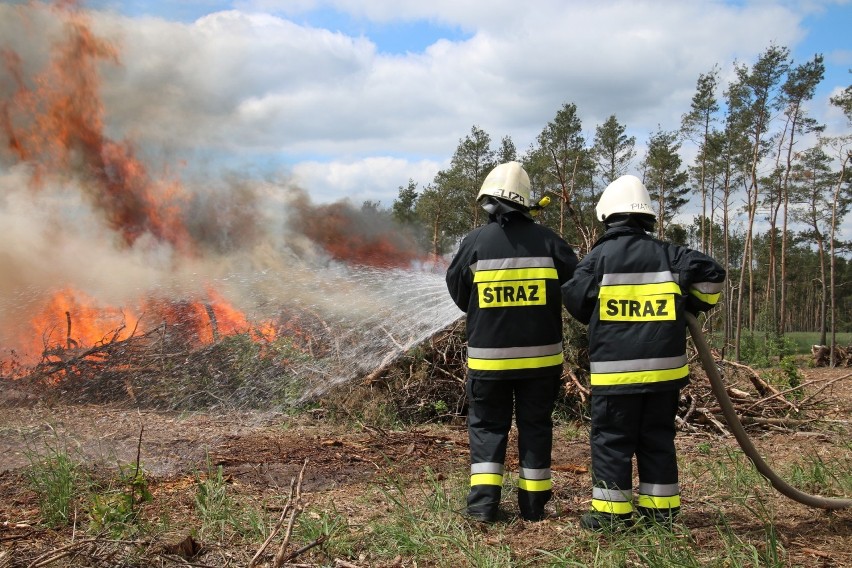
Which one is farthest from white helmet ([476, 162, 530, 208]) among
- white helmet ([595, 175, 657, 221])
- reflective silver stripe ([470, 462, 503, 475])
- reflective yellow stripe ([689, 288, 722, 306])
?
reflective silver stripe ([470, 462, 503, 475])

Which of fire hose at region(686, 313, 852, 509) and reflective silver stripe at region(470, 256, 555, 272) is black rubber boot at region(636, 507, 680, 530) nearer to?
fire hose at region(686, 313, 852, 509)

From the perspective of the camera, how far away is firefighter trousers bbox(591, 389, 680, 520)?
11.7ft

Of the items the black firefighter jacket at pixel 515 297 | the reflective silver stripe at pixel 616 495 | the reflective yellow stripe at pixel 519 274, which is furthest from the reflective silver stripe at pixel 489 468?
the reflective yellow stripe at pixel 519 274

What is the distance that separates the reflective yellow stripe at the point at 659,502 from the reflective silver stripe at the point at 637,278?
1.17 meters

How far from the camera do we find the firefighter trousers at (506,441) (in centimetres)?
388

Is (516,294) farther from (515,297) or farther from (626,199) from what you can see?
(626,199)

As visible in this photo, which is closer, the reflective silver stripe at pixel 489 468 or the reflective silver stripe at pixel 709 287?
the reflective silver stripe at pixel 709 287

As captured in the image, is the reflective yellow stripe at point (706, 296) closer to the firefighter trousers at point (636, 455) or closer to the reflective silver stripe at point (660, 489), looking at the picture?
the firefighter trousers at point (636, 455)

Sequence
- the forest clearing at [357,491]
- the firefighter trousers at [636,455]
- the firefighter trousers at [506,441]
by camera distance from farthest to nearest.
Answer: the firefighter trousers at [506,441] → the firefighter trousers at [636,455] → the forest clearing at [357,491]

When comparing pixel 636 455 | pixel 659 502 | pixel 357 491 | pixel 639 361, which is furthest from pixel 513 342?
pixel 357 491

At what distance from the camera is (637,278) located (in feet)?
11.9

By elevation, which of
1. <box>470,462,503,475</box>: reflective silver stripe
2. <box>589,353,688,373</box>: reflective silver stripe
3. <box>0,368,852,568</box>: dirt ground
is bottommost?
<box>0,368,852,568</box>: dirt ground

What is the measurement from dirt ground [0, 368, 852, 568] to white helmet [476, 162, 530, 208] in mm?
1936

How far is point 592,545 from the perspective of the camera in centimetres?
318
